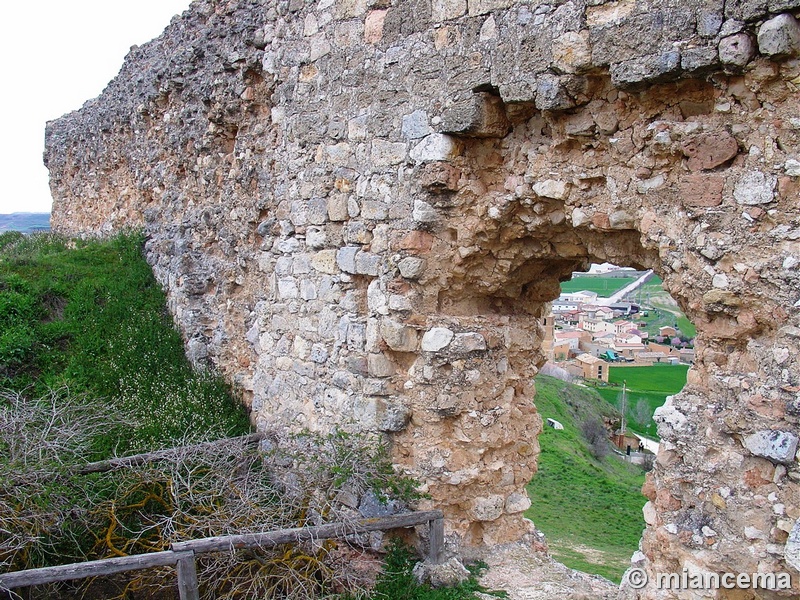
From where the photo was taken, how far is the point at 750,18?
2906mm

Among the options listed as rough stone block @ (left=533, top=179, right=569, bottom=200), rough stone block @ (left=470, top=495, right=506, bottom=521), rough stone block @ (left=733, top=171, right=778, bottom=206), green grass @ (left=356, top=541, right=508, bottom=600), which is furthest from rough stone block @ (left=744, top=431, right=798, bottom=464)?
rough stone block @ (left=470, top=495, right=506, bottom=521)

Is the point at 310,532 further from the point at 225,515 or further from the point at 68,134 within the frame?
the point at 68,134

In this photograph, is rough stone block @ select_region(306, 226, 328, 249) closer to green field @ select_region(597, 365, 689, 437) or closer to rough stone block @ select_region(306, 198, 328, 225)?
rough stone block @ select_region(306, 198, 328, 225)

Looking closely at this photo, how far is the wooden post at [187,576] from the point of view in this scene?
378 cm

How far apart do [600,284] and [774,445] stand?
231 ft

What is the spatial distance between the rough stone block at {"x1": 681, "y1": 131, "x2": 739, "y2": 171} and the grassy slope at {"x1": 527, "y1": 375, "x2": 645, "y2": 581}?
455 centimetres

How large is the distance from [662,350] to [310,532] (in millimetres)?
38878

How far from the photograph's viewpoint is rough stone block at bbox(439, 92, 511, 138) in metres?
3.92

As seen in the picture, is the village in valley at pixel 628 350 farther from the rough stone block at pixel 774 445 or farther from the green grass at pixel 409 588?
the rough stone block at pixel 774 445

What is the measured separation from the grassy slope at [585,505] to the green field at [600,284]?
168 ft

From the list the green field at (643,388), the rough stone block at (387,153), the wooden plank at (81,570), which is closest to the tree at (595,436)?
the green field at (643,388)

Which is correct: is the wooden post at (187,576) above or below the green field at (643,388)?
above

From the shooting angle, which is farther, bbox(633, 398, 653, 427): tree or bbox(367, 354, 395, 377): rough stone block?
bbox(633, 398, 653, 427): tree

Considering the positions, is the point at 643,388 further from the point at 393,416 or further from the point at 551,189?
the point at 551,189
